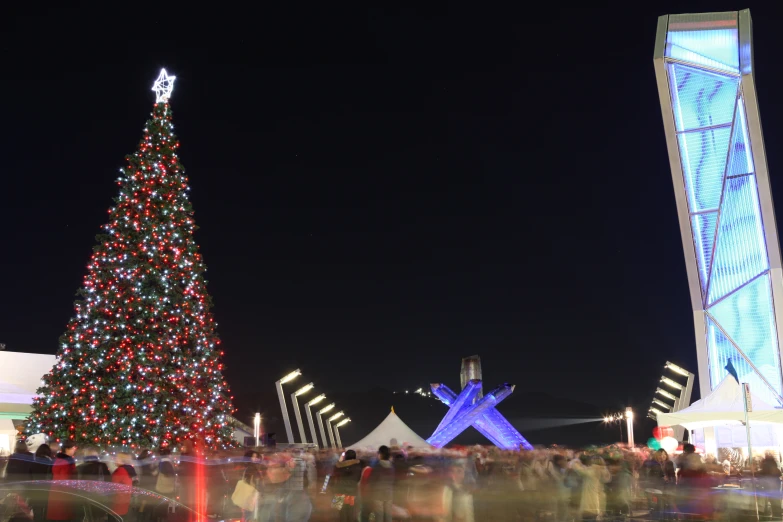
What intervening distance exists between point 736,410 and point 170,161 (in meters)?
15.0

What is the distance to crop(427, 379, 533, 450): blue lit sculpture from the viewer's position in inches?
2000

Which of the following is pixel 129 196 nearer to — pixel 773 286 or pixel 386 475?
pixel 386 475

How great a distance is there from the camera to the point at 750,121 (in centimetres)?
2914

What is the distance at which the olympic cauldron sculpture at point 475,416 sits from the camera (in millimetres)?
50844

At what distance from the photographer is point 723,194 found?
31.9 metres

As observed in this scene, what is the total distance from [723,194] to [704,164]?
1666 mm

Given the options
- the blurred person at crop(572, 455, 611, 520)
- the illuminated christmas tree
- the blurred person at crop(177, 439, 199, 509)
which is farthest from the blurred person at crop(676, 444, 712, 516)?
the illuminated christmas tree

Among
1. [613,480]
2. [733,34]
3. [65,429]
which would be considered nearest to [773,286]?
[733,34]

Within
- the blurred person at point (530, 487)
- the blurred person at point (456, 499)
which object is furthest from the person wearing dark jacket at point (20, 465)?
the blurred person at point (530, 487)

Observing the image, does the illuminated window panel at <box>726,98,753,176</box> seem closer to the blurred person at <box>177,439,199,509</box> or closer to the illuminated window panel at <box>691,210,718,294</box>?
the illuminated window panel at <box>691,210,718,294</box>

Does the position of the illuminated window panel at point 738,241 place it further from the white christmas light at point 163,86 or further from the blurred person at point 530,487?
the white christmas light at point 163,86

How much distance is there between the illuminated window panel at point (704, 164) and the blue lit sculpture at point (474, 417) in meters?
21.8

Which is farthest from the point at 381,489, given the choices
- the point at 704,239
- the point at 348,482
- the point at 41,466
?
the point at 704,239

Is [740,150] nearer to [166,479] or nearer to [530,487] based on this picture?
[530,487]
